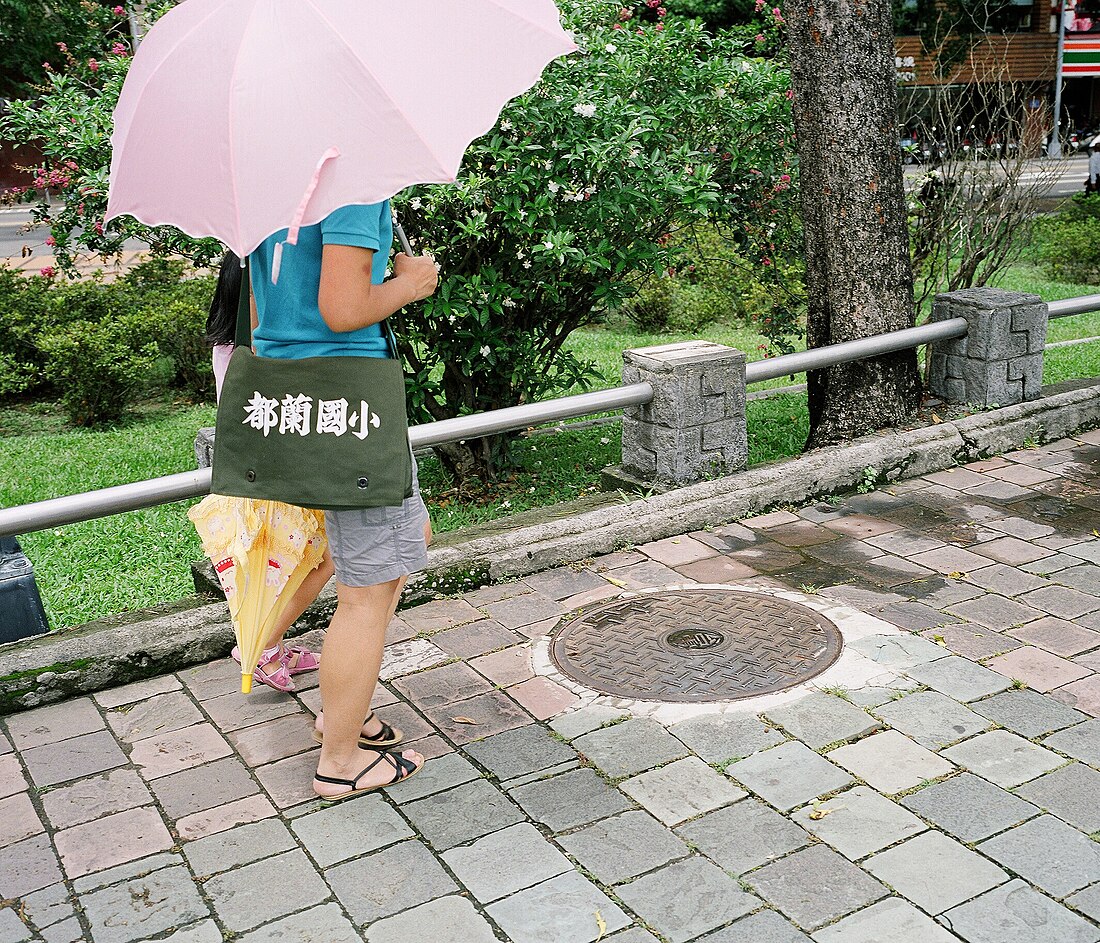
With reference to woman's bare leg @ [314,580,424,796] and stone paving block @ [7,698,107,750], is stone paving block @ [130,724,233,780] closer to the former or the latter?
stone paving block @ [7,698,107,750]

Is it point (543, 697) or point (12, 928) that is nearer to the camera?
point (12, 928)

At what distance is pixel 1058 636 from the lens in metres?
4.00

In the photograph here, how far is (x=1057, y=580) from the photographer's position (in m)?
4.46

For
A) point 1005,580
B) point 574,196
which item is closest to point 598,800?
point 1005,580

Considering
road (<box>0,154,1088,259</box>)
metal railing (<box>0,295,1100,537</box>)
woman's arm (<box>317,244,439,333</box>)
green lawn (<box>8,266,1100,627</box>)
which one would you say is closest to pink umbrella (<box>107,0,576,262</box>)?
woman's arm (<box>317,244,439,333</box>)

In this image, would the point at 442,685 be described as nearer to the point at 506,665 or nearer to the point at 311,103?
the point at 506,665

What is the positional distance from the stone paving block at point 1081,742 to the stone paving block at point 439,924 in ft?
5.66

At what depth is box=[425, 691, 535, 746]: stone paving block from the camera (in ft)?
11.8

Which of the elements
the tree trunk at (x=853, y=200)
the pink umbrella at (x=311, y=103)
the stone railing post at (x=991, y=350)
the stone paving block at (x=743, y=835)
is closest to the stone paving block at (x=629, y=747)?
the stone paving block at (x=743, y=835)

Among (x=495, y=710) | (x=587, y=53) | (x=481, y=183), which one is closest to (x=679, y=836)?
(x=495, y=710)

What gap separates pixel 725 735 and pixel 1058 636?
133 centimetres

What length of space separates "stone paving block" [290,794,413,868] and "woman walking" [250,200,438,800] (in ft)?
0.22

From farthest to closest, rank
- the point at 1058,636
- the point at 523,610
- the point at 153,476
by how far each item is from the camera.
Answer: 1. the point at 153,476
2. the point at 523,610
3. the point at 1058,636

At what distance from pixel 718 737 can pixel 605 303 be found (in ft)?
11.4
